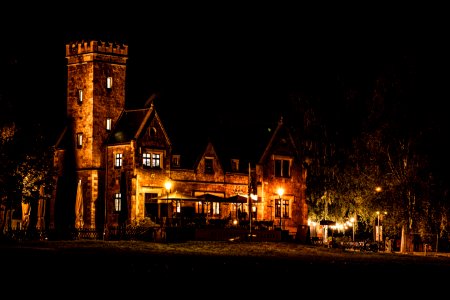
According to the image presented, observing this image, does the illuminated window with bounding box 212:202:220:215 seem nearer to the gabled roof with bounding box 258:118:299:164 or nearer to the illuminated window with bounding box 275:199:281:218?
the gabled roof with bounding box 258:118:299:164

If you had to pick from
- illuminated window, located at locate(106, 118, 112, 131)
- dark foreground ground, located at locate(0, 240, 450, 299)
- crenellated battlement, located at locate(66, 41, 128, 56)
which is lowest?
dark foreground ground, located at locate(0, 240, 450, 299)

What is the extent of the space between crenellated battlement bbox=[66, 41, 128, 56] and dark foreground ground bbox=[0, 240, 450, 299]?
2581cm

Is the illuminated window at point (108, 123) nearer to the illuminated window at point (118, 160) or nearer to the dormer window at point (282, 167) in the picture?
the illuminated window at point (118, 160)

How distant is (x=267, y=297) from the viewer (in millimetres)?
27406

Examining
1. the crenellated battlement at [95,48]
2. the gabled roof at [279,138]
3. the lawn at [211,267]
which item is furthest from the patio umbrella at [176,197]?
the crenellated battlement at [95,48]

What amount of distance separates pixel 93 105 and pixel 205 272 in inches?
1605

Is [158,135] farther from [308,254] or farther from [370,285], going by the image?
[370,285]

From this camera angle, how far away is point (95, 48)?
73.8 metres

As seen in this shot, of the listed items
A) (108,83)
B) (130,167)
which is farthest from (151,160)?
(108,83)

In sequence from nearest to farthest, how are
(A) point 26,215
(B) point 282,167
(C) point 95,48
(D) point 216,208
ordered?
(A) point 26,215 → (C) point 95,48 → (D) point 216,208 → (B) point 282,167

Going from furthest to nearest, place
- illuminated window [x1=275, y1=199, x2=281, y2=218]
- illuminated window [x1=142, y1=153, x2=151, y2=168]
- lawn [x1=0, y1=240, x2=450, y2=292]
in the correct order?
illuminated window [x1=275, y1=199, x2=281, y2=218], illuminated window [x1=142, y1=153, x2=151, y2=168], lawn [x1=0, y1=240, x2=450, y2=292]

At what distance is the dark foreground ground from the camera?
96.3 ft

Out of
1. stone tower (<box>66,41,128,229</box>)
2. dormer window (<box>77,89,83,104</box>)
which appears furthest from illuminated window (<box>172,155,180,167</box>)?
dormer window (<box>77,89,83,104</box>)

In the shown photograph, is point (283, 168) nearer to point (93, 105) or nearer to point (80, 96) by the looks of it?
point (93, 105)
